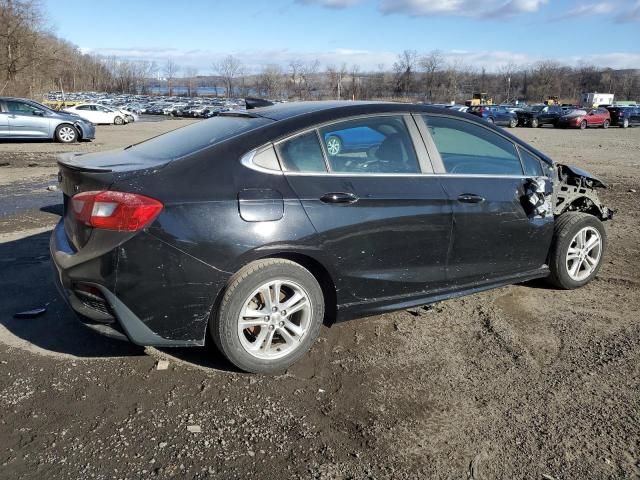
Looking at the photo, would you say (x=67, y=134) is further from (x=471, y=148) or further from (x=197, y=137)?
(x=471, y=148)

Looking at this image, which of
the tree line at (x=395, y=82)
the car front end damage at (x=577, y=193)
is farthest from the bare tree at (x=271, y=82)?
the car front end damage at (x=577, y=193)

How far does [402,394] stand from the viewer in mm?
3266

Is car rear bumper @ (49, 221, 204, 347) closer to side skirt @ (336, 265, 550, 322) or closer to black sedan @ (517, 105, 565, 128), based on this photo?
side skirt @ (336, 265, 550, 322)

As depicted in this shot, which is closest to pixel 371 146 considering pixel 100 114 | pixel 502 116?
pixel 100 114

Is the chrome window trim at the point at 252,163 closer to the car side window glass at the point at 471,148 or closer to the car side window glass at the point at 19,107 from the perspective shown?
the car side window glass at the point at 471,148

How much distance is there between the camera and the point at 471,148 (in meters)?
4.32

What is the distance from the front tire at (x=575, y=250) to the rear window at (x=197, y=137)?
9.01ft

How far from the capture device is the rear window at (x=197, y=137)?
347cm

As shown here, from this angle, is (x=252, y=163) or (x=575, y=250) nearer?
(x=252, y=163)

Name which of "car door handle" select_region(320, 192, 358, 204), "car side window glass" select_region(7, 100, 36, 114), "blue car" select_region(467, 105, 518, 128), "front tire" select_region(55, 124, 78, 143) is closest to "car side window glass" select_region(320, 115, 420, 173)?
"car door handle" select_region(320, 192, 358, 204)

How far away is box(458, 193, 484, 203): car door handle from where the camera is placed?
3.98m

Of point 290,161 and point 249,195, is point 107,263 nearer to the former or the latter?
point 249,195

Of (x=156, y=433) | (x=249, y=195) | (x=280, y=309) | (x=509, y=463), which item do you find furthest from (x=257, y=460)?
(x=249, y=195)

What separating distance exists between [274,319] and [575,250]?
2.96m
